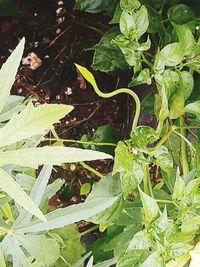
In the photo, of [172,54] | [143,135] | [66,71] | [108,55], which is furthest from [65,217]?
[66,71]

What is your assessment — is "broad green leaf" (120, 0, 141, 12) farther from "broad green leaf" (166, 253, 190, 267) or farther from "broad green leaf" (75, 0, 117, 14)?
"broad green leaf" (166, 253, 190, 267)

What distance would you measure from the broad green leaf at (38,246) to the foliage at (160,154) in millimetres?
53

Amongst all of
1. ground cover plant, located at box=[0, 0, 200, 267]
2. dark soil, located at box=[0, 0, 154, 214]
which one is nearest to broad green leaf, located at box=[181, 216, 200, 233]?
ground cover plant, located at box=[0, 0, 200, 267]

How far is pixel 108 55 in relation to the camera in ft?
3.43

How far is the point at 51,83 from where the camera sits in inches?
52.8

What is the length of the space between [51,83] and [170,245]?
0.64 metres

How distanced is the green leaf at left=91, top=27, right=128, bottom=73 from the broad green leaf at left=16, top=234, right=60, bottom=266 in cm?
37

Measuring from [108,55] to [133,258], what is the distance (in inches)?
14.8

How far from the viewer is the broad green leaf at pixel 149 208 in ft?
2.53

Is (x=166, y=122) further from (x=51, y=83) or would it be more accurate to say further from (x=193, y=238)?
(x=51, y=83)

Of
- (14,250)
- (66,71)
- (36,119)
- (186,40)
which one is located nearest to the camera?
(36,119)

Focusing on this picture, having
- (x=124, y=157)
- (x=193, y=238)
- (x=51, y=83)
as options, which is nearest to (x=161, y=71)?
(x=124, y=157)

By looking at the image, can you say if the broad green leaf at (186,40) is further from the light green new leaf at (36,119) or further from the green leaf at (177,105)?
the light green new leaf at (36,119)

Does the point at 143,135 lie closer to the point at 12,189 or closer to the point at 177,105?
the point at 177,105
